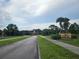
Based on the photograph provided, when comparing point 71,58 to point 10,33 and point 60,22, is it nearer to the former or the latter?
point 60,22

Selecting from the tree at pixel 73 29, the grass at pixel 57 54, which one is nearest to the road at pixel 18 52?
the grass at pixel 57 54

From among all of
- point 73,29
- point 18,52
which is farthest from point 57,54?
point 73,29

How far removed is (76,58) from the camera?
1370cm

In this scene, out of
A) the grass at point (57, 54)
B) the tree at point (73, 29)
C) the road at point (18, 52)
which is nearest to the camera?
the grass at point (57, 54)

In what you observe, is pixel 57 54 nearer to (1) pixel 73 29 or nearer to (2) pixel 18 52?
(2) pixel 18 52

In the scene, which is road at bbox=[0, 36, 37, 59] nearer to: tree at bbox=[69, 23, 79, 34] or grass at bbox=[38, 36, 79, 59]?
grass at bbox=[38, 36, 79, 59]

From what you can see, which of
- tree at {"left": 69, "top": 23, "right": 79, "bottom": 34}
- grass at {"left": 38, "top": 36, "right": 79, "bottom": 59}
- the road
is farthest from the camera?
tree at {"left": 69, "top": 23, "right": 79, "bottom": 34}

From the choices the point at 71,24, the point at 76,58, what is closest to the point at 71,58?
the point at 76,58

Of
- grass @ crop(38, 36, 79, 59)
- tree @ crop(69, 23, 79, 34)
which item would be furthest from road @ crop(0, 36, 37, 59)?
tree @ crop(69, 23, 79, 34)

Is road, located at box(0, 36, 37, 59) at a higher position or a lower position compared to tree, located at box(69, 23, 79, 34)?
lower

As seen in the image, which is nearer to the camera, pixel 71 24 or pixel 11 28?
pixel 71 24

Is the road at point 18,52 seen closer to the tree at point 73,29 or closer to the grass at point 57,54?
the grass at point 57,54

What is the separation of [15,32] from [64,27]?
77.0 metres

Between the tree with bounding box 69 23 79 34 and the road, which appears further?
the tree with bounding box 69 23 79 34
